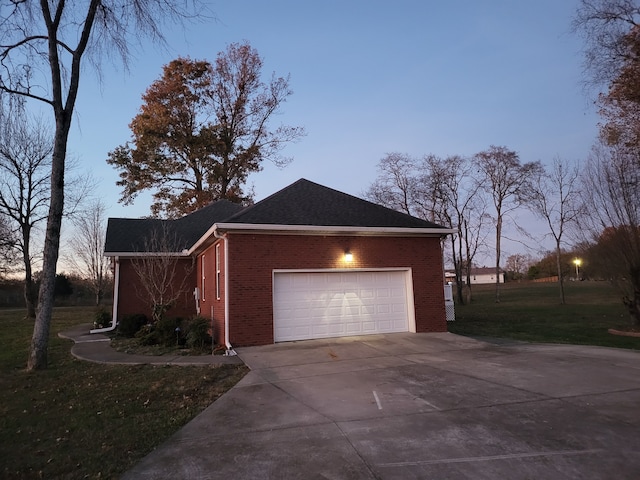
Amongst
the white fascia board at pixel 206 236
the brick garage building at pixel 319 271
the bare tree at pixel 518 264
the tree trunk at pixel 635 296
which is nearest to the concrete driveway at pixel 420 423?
the brick garage building at pixel 319 271

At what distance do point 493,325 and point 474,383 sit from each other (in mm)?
11395

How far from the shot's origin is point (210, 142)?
27.4 metres

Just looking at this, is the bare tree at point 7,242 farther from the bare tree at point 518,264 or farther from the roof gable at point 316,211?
the bare tree at point 518,264

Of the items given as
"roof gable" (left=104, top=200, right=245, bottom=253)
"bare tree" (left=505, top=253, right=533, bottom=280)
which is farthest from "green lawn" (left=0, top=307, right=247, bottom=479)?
"bare tree" (left=505, top=253, right=533, bottom=280)

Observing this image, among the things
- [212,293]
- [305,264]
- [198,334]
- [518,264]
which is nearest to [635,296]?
[305,264]

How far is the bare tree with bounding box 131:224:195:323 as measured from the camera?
50.5ft

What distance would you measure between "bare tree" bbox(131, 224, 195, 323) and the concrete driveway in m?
8.76

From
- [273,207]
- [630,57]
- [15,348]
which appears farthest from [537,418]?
[630,57]

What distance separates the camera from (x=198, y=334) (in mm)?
10977

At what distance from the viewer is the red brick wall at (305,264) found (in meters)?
10.5

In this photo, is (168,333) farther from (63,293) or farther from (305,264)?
(63,293)

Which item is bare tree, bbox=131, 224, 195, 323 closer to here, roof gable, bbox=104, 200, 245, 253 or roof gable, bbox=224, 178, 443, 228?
roof gable, bbox=104, 200, 245, 253

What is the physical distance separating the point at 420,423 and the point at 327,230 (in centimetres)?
706

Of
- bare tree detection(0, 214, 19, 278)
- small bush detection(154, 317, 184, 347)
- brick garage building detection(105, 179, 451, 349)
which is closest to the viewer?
brick garage building detection(105, 179, 451, 349)
